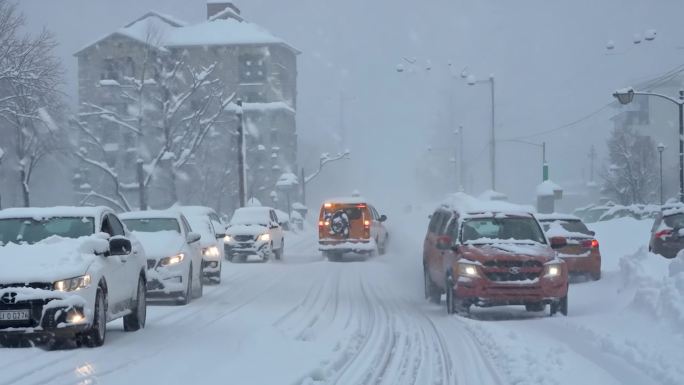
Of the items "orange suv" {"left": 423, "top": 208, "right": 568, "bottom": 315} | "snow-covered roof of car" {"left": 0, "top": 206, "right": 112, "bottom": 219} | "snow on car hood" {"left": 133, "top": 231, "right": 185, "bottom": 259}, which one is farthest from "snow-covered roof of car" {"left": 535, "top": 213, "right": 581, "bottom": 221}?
"snow-covered roof of car" {"left": 0, "top": 206, "right": 112, "bottom": 219}

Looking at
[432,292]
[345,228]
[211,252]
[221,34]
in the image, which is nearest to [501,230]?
[432,292]

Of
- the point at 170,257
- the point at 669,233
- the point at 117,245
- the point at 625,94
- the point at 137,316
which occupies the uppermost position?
the point at 625,94

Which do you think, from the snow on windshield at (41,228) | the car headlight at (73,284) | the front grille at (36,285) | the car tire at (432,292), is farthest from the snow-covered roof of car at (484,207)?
the front grille at (36,285)

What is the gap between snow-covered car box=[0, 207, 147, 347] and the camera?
10711 millimetres

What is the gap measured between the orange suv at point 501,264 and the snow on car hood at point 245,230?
17.3m

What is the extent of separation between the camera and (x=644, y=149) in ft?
249

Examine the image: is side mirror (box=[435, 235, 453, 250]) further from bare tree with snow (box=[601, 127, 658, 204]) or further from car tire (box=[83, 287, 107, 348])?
bare tree with snow (box=[601, 127, 658, 204])

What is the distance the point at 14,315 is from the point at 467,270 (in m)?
7.23

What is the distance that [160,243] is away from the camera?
18031 millimetres

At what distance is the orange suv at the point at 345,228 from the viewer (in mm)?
34188

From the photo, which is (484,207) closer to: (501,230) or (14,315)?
(501,230)

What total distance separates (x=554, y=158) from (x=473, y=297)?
105513 millimetres

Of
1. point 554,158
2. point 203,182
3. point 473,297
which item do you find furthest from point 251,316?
point 554,158

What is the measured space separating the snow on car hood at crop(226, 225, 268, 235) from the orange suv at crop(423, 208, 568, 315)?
56.6 feet
